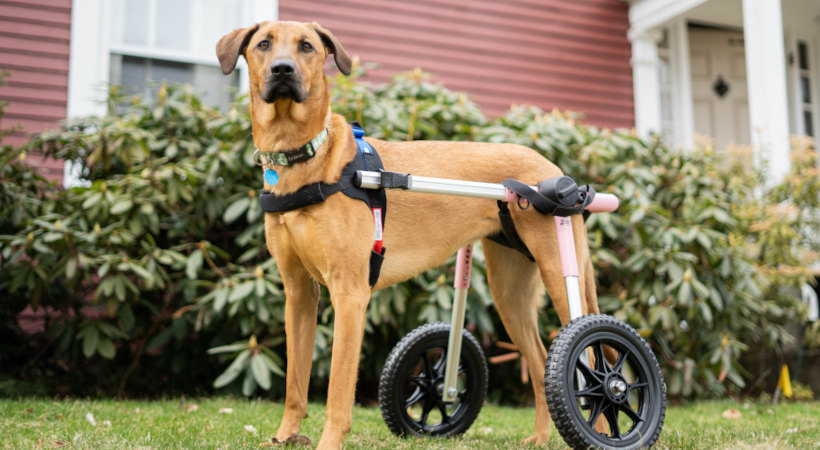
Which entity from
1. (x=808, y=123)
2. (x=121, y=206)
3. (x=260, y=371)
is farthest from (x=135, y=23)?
(x=808, y=123)

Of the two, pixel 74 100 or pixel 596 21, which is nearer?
pixel 74 100

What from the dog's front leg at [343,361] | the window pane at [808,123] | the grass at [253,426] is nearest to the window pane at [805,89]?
the window pane at [808,123]

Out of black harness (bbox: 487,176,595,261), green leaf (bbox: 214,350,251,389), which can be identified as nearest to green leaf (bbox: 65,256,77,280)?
green leaf (bbox: 214,350,251,389)

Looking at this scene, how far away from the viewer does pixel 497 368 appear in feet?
18.0

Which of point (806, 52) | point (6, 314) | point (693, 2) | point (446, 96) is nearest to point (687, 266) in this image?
point (446, 96)

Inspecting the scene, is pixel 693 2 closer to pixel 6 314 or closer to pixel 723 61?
pixel 723 61

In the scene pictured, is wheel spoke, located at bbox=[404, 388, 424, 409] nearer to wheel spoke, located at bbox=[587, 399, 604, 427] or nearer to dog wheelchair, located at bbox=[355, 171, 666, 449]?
dog wheelchair, located at bbox=[355, 171, 666, 449]

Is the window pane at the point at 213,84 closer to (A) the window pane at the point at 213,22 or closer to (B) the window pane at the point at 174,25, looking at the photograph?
(A) the window pane at the point at 213,22

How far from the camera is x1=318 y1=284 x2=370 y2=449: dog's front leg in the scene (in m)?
2.39

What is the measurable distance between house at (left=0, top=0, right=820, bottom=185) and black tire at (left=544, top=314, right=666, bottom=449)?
3.85 meters

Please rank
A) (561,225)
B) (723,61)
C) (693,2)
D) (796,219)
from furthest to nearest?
(723,61) → (693,2) → (796,219) → (561,225)

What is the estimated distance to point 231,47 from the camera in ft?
8.45

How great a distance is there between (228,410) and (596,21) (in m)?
6.86

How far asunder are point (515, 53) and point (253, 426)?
598 cm
